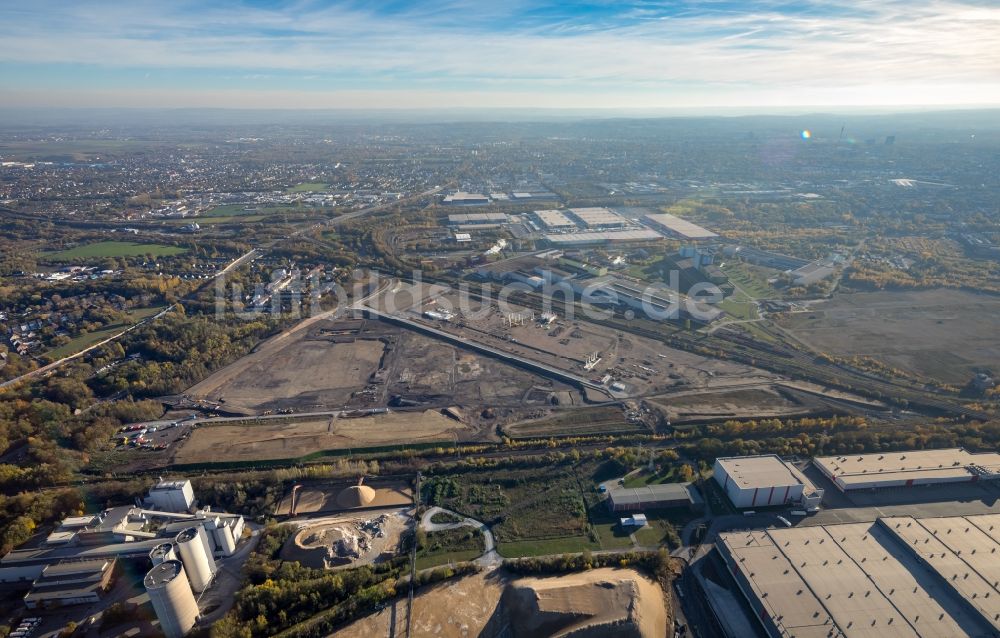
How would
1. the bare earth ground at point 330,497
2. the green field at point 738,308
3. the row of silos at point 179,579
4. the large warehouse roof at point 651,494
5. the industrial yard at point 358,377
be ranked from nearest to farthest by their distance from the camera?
the row of silos at point 179,579 < the large warehouse roof at point 651,494 < the bare earth ground at point 330,497 < the industrial yard at point 358,377 < the green field at point 738,308

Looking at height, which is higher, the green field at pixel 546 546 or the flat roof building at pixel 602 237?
the flat roof building at pixel 602 237

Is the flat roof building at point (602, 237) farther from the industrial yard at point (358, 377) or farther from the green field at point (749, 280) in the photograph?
the industrial yard at point (358, 377)

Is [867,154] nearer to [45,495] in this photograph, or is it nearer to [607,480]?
[607,480]

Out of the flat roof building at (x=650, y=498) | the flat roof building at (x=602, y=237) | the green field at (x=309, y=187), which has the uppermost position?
the green field at (x=309, y=187)

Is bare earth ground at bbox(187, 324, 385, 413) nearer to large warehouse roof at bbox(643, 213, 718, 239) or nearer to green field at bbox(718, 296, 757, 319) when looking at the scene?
green field at bbox(718, 296, 757, 319)

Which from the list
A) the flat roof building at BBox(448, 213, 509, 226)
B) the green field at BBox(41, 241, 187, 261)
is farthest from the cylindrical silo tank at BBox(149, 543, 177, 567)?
the flat roof building at BBox(448, 213, 509, 226)

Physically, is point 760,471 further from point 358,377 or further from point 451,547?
point 358,377

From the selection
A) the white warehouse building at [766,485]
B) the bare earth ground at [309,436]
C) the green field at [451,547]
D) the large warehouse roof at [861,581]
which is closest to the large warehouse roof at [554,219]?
the bare earth ground at [309,436]
